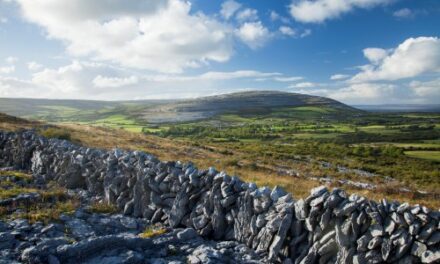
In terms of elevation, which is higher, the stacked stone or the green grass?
the stacked stone

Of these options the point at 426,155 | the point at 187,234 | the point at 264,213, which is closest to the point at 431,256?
the point at 264,213

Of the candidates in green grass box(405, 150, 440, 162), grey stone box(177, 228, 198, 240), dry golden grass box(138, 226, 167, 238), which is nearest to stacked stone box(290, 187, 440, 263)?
grey stone box(177, 228, 198, 240)

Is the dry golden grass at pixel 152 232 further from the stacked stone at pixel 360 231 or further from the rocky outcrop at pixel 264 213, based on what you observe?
the stacked stone at pixel 360 231

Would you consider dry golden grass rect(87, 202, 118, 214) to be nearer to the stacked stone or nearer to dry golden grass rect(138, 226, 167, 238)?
dry golden grass rect(138, 226, 167, 238)

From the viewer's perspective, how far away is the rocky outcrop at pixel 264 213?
24.6 ft

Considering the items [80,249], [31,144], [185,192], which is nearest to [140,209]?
[185,192]

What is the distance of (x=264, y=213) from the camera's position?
9.72 metres

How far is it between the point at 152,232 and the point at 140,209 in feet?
8.25

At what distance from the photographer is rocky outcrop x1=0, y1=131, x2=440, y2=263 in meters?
7.50

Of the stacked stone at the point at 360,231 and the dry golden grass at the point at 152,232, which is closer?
the stacked stone at the point at 360,231

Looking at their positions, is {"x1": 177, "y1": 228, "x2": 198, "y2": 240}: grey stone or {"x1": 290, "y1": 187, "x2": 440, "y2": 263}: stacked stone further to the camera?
{"x1": 177, "y1": 228, "x2": 198, "y2": 240}: grey stone

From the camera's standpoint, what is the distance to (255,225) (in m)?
9.82

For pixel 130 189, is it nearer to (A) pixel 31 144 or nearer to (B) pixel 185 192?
(B) pixel 185 192

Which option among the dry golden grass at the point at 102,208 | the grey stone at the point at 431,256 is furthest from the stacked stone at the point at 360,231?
the dry golden grass at the point at 102,208
